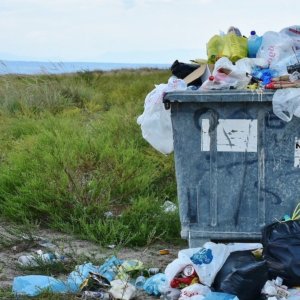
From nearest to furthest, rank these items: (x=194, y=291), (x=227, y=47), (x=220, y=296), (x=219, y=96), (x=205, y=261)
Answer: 1. (x=220, y=296)
2. (x=194, y=291)
3. (x=205, y=261)
4. (x=219, y=96)
5. (x=227, y=47)

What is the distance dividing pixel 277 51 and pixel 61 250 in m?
2.02

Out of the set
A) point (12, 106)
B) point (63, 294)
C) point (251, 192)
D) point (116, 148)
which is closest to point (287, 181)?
point (251, 192)

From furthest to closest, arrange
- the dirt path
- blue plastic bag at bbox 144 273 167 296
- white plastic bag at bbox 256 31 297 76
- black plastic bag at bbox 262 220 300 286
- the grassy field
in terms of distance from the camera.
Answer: the grassy field < the dirt path < white plastic bag at bbox 256 31 297 76 < blue plastic bag at bbox 144 273 167 296 < black plastic bag at bbox 262 220 300 286

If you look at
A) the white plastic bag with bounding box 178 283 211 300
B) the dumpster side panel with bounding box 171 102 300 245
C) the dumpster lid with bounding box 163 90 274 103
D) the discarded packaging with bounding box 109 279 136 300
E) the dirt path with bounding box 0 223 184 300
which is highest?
the dumpster lid with bounding box 163 90 274 103

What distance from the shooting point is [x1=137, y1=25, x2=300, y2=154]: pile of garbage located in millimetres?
4254

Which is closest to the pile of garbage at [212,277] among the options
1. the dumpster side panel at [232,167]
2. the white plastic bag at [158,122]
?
the dumpster side panel at [232,167]

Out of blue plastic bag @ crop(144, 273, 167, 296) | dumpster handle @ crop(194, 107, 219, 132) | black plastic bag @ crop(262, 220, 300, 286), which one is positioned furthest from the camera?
dumpster handle @ crop(194, 107, 219, 132)

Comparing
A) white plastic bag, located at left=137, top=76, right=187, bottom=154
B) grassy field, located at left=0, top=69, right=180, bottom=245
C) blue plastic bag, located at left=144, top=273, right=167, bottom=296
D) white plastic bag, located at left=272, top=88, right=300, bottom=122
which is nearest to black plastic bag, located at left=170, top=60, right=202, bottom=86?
white plastic bag, located at left=137, top=76, right=187, bottom=154

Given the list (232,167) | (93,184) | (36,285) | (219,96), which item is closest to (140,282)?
(36,285)

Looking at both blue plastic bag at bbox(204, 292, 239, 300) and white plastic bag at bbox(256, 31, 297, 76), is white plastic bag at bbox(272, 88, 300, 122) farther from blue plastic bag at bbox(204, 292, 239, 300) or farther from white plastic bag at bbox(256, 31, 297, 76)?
blue plastic bag at bbox(204, 292, 239, 300)

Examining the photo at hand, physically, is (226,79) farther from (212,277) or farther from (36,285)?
(36,285)

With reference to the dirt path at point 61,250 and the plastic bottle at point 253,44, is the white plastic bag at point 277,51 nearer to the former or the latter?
the plastic bottle at point 253,44

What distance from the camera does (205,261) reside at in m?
3.99

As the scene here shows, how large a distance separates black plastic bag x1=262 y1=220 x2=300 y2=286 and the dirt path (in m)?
0.95
